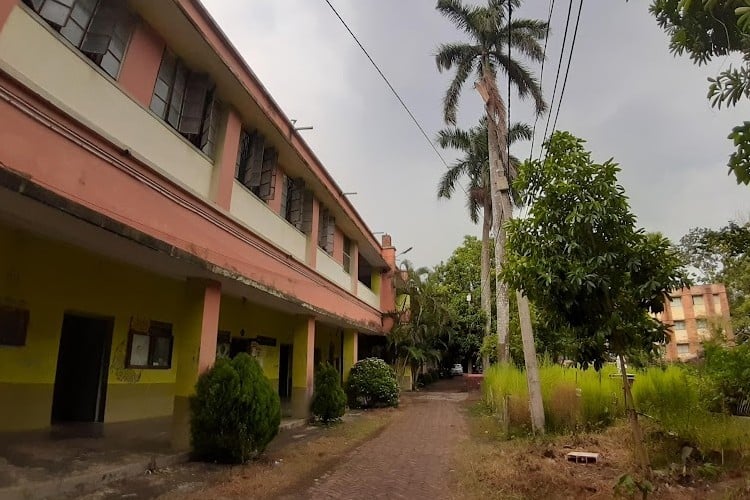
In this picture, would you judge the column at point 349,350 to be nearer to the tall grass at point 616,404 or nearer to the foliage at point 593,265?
the tall grass at point 616,404

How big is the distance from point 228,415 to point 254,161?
5140 mm

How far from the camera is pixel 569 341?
6777 millimetres

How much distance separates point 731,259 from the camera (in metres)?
12.9

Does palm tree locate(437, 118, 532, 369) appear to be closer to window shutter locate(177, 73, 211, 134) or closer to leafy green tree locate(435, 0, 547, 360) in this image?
leafy green tree locate(435, 0, 547, 360)

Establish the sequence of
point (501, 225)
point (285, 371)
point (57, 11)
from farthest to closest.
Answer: point (285, 371)
point (501, 225)
point (57, 11)

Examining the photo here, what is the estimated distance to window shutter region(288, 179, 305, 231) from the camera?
1273cm

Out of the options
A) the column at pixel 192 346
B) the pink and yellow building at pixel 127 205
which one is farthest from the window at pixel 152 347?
the column at pixel 192 346

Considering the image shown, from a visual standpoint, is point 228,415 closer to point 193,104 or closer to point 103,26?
point 193,104

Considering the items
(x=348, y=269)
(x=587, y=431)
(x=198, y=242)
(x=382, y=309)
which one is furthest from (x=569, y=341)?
A: (x=382, y=309)

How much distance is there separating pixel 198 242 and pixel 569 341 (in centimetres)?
562

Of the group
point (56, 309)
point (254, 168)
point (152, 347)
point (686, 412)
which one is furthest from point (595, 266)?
point (152, 347)

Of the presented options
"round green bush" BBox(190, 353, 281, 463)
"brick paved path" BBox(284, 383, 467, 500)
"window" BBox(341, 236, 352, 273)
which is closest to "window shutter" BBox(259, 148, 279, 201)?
"round green bush" BBox(190, 353, 281, 463)

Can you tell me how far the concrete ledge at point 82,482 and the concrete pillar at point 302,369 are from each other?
594cm

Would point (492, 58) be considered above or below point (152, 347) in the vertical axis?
above
